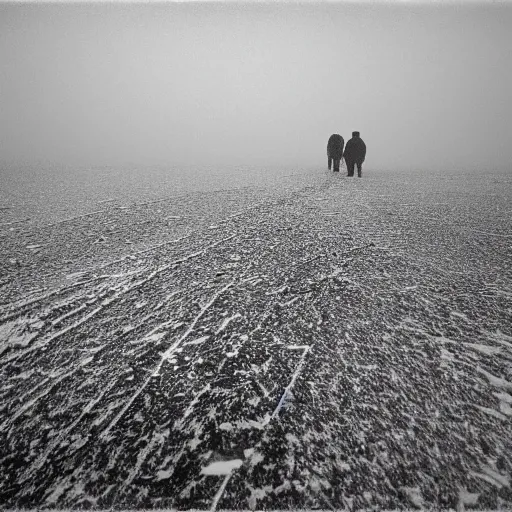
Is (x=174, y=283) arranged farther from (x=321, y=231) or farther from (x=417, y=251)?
(x=417, y=251)

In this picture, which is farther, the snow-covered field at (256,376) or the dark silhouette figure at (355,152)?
the dark silhouette figure at (355,152)

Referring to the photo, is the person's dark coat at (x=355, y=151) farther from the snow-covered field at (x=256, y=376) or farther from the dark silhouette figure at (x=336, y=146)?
the snow-covered field at (x=256, y=376)

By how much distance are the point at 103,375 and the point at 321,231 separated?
1577mm

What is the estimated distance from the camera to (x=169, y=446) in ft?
2.02

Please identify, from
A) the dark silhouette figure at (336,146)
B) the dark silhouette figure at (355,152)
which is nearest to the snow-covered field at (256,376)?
the dark silhouette figure at (355,152)

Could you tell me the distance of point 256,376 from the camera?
0.78 metres

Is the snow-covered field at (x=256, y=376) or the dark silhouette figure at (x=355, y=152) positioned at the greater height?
the dark silhouette figure at (x=355, y=152)

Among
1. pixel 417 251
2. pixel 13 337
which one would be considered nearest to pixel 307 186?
pixel 417 251

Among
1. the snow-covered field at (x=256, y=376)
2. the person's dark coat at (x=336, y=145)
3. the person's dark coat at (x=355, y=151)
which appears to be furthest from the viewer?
the person's dark coat at (x=336, y=145)

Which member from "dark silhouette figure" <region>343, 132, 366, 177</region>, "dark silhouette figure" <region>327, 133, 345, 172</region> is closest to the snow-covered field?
"dark silhouette figure" <region>343, 132, 366, 177</region>

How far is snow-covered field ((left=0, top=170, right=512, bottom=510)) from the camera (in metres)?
0.55

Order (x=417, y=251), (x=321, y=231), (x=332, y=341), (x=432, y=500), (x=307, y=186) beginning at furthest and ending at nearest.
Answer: (x=307, y=186) < (x=321, y=231) < (x=417, y=251) < (x=332, y=341) < (x=432, y=500)

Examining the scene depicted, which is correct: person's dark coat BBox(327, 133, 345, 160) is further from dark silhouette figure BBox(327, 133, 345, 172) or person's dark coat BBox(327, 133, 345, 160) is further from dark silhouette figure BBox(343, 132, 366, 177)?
dark silhouette figure BBox(343, 132, 366, 177)

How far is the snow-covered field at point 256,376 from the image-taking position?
0.55 m
